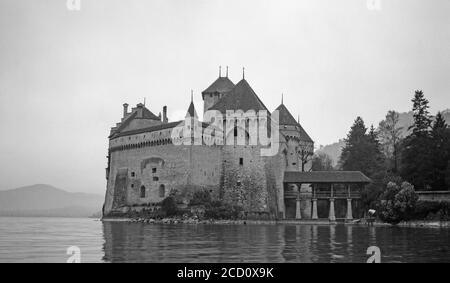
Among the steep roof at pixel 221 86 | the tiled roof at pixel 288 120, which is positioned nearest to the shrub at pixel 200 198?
the steep roof at pixel 221 86

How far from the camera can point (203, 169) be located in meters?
56.1

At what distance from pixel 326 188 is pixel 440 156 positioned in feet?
48.6

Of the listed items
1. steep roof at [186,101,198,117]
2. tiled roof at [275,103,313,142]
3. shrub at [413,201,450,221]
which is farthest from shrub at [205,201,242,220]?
→ tiled roof at [275,103,313,142]

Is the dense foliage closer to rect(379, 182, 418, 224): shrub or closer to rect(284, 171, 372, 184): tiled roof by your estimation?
rect(379, 182, 418, 224): shrub

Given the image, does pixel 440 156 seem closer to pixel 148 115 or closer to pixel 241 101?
pixel 241 101

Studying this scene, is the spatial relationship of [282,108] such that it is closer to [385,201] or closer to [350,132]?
[350,132]

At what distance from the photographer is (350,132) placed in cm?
7244

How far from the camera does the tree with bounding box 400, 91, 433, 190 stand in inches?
1907

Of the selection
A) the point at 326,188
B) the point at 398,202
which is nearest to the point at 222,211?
the point at 326,188

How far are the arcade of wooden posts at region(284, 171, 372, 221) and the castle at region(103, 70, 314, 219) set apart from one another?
0.78 metres

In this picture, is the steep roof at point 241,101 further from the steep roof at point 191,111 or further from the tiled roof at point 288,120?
the tiled roof at point 288,120

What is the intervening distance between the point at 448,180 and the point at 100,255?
3480 cm

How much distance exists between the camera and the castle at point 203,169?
55281 mm

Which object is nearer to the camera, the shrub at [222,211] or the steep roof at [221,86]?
the shrub at [222,211]
